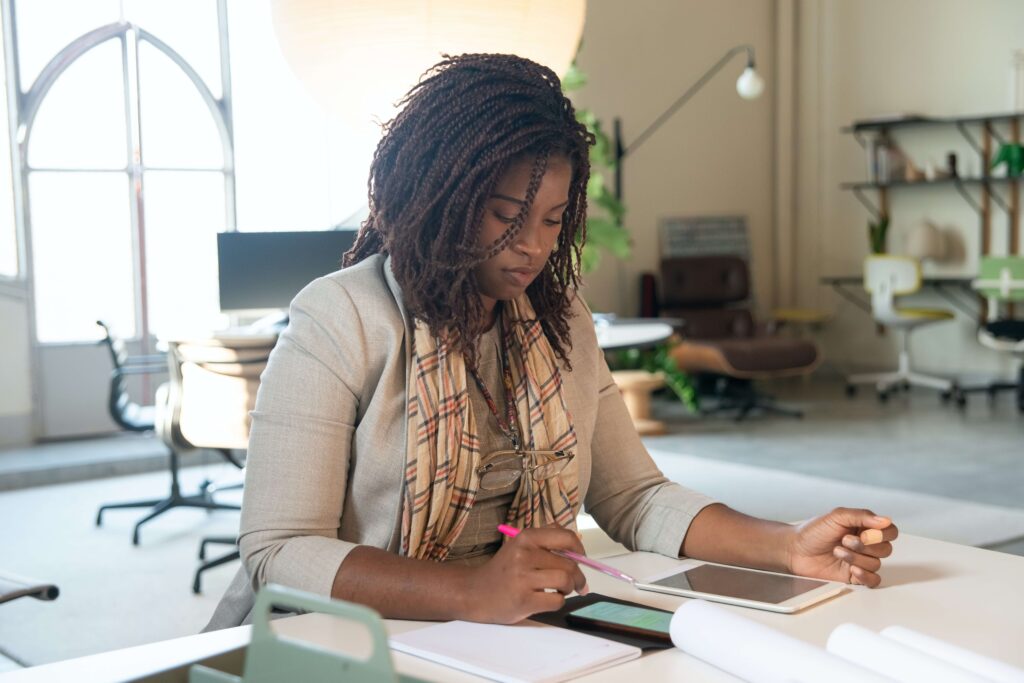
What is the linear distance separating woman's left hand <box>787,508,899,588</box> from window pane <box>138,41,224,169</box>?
239 inches

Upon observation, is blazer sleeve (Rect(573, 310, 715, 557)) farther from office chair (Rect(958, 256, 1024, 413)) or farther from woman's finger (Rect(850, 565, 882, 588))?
office chair (Rect(958, 256, 1024, 413))

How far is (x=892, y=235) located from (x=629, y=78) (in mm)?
2448

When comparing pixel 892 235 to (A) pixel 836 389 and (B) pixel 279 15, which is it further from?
(B) pixel 279 15

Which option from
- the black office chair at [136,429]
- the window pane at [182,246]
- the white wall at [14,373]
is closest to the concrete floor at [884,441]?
the black office chair at [136,429]

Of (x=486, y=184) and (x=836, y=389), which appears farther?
(x=836, y=389)

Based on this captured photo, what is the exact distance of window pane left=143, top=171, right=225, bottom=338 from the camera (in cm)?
683

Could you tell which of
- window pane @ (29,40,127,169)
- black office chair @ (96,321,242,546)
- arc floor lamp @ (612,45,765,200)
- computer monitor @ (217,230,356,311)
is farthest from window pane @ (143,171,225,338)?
computer monitor @ (217,230,356,311)

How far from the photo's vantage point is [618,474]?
1635 millimetres

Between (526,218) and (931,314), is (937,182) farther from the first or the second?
(526,218)

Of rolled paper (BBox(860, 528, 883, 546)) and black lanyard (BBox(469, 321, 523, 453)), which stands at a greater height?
black lanyard (BBox(469, 321, 523, 453))

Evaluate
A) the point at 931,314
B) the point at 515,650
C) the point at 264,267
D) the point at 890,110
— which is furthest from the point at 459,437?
the point at 890,110

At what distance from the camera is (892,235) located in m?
9.11

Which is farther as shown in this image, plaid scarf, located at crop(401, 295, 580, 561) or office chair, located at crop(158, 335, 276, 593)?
office chair, located at crop(158, 335, 276, 593)

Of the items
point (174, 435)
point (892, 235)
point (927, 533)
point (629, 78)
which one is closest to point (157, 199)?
point (174, 435)
